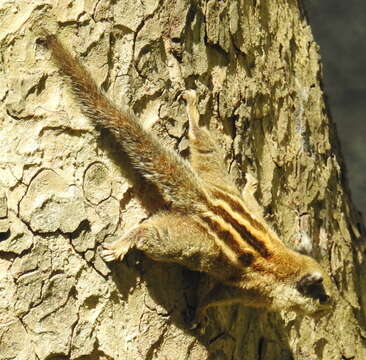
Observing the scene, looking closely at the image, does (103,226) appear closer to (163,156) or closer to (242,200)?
(163,156)

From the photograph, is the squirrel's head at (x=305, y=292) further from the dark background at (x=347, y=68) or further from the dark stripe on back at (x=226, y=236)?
the dark background at (x=347, y=68)

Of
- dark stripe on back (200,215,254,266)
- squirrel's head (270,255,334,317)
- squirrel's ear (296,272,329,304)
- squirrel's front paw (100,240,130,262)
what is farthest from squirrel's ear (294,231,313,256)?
squirrel's front paw (100,240,130,262)

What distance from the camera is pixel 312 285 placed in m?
4.91

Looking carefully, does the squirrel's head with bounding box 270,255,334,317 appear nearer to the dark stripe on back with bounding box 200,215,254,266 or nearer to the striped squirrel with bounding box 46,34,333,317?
the striped squirrel with bounding box 46,34,333,317

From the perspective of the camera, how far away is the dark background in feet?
36.7

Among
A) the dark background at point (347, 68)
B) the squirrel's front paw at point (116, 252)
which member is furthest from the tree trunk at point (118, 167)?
the dark background at point (347, 68)

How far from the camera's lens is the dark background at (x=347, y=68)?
1118cm

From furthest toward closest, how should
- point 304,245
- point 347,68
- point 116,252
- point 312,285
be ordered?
point 347,68 → point 304,245 → point 312,285 → point 116,252

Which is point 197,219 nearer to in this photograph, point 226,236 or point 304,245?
point 226,236

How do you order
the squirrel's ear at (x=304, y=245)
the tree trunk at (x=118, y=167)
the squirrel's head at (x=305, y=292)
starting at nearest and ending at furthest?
the tree trunk at (x=118, y=167), the squirrel's head at (x=305, y=292), the squirrel's ear at (x=304, y=245)

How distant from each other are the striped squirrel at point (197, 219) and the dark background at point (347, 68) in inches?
258

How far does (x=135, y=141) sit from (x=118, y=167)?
148 mm

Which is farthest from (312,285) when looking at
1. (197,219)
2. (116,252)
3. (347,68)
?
(347,68)

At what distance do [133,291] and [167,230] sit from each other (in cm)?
34
